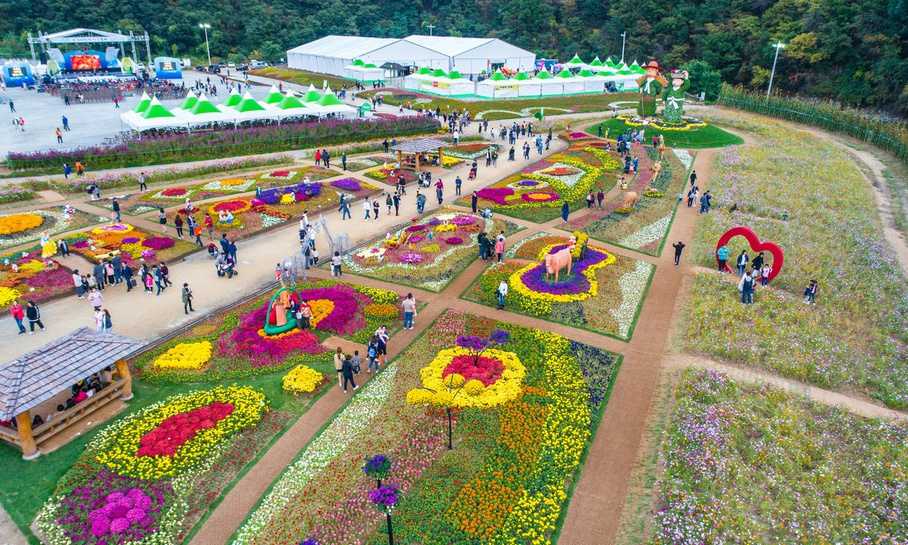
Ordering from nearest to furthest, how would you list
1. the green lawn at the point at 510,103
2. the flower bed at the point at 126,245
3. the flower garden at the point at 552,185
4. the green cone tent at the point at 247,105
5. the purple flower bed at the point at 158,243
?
the flower bed at the point at 126,245 → the purple flower bed at the point at 158,243 → the flower garden at the point at 552,185 → the green cone tent at the point at 247,105 → the green lawn at the point at 510,103

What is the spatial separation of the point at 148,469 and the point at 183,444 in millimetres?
1047

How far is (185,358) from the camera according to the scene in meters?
19.5

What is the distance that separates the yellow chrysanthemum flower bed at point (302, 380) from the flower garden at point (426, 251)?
7.65m

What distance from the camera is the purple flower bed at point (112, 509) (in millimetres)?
13141

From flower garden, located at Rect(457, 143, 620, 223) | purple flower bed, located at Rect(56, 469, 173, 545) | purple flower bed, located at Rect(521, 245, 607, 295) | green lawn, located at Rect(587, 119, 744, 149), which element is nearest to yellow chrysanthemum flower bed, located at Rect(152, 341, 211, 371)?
purple flower bed, located at Rect(56, 469, 173, 545)

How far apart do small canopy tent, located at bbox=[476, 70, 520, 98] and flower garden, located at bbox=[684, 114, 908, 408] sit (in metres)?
38.9

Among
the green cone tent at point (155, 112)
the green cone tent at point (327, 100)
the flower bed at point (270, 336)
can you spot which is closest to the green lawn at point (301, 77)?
the green cone tent at point (327, 100)

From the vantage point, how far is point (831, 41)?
71.7 metres

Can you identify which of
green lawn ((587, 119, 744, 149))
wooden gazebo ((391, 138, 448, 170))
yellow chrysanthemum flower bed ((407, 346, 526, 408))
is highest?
green lawn ((587, 119, 744, 149))

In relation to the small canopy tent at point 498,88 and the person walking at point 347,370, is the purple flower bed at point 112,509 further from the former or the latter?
the small canopy tent at point 498,88

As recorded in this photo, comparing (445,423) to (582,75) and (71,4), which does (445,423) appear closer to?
(582,75)

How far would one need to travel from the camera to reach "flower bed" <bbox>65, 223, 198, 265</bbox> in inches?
1089

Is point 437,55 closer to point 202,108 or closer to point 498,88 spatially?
point 498,88

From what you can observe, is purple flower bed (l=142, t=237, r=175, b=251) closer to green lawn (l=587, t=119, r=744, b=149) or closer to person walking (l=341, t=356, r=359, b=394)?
person walking (l=341, t=356, r=359, b=394)
